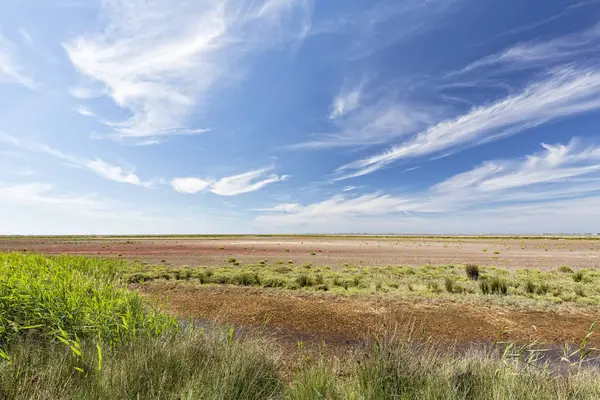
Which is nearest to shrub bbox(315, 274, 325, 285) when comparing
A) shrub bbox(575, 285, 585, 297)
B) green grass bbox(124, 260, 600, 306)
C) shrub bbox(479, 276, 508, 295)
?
green grass bbox(124, 260, 600, 306)

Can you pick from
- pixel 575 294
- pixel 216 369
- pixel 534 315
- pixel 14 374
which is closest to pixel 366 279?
pixel 534 315

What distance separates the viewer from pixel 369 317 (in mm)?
11500

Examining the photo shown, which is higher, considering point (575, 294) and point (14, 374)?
point (14, 374)

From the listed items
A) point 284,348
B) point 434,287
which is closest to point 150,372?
point 284,348

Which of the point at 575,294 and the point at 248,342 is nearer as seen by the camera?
the point at 248,342

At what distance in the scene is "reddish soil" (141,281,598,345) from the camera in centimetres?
976

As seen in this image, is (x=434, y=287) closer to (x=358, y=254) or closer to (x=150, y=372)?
(x=150, y=372)

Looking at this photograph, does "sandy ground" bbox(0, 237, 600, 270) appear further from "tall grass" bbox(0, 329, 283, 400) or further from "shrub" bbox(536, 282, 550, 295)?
"tall grass" bbox(0, 329, 283, 400)

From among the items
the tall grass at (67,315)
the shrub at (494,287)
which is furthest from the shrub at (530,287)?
the tall grass at (67,315)

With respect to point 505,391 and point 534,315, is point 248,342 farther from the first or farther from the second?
point 534,315

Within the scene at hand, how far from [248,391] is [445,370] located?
9.89 ft

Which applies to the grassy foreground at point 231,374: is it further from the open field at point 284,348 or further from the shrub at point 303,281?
the shrub at point 303,281

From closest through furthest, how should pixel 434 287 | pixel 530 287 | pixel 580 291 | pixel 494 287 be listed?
1. pixel 580 291
2. pixel 530 287
3. pixel 494 287
4. pixel 434 287

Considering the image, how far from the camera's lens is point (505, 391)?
4074 mm
